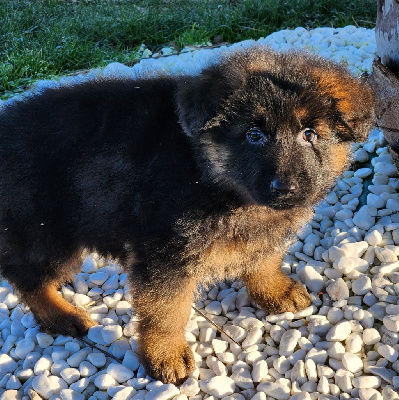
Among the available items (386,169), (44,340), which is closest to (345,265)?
(386,169)

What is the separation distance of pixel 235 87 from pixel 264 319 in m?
1.65

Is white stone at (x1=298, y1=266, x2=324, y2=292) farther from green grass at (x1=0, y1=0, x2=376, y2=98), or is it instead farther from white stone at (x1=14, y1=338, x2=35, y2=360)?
green grass at (x1=0, y1=0, x2=376, y2=98)

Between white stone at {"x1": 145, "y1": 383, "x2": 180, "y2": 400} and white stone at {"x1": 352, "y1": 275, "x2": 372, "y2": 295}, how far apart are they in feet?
4.46

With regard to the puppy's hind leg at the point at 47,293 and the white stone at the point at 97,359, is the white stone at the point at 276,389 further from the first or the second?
the puppy's hind leg at the point at 47,293

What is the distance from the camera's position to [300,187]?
Result: 2754mm

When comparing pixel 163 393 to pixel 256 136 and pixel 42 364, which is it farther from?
pixel 256 136

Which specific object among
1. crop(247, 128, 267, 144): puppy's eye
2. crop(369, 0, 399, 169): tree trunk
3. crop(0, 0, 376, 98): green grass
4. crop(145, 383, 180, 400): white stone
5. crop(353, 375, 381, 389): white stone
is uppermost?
crop(247, 128, 267, 144): puppy's eye

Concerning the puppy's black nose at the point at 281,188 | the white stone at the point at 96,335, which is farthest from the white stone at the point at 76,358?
the puppy's black nose at the point at 281,188

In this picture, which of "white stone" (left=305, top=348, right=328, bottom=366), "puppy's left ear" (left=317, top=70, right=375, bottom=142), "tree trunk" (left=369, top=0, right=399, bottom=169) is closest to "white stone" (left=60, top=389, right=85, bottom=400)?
"white stone" (left=305, top=348, right=328, bottom=366)

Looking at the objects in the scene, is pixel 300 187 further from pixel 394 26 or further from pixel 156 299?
pixel 394 26

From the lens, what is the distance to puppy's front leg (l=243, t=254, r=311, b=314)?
3.75 m

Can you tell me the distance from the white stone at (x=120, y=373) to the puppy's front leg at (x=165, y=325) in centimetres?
14

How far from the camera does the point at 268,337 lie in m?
3.69

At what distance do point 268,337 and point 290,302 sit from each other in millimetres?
271
